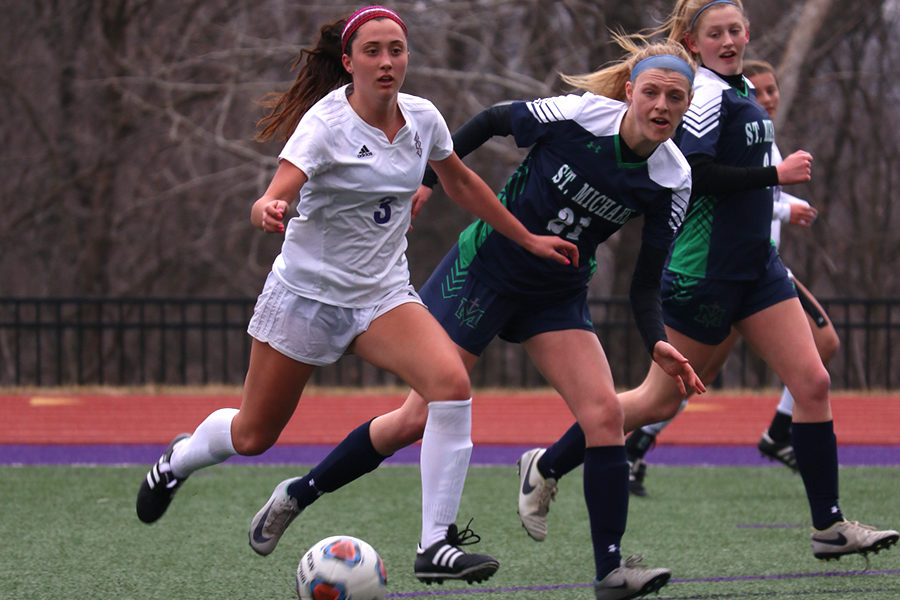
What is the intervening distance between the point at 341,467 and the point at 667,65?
189 cm

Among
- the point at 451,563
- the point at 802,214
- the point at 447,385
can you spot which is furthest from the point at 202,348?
the point at 451,563

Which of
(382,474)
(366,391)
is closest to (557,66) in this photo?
(366,391)

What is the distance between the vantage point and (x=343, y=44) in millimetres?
4258

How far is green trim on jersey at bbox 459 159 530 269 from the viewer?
187 inches

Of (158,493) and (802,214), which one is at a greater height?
(802,214)

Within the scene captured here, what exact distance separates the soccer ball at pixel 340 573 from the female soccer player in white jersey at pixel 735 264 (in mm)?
1411

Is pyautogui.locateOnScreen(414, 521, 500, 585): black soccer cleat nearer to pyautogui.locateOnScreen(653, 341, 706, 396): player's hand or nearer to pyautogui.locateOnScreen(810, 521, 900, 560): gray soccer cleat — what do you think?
pyautogui.locateOnScreen(653, 341, 706, 396): player's hand

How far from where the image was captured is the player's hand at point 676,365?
4.11 metres

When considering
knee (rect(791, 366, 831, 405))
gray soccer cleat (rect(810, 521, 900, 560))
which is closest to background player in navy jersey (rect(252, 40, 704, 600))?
knee (rect(791, 366, 831, 405))

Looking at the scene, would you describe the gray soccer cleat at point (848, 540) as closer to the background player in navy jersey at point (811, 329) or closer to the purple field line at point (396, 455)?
the background player in navy jersey at point (811, 329)

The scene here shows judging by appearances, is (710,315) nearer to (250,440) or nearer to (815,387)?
(815,387)

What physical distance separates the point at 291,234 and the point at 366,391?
9459 millimetres

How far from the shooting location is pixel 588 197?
14.8ft

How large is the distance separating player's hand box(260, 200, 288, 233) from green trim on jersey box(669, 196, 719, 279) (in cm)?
211
